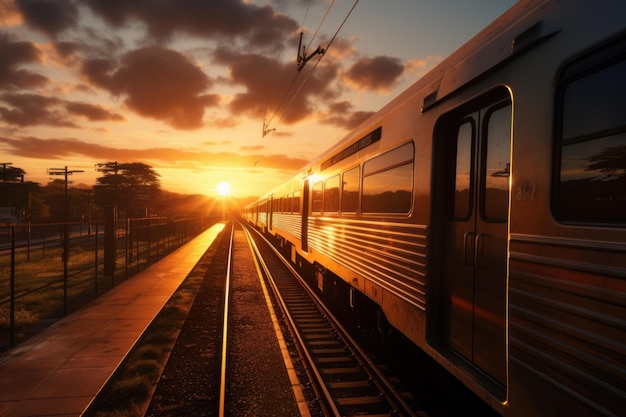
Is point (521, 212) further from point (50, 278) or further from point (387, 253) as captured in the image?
point (50, 278)

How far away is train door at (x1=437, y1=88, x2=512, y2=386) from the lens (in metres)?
3.31

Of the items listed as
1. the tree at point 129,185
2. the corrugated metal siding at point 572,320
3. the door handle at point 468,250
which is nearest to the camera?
A: the corrugated metal siding at point 572,320

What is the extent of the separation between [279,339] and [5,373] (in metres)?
4.04

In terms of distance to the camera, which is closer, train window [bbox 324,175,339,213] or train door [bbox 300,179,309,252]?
train window [bbox 324,175,339,213]

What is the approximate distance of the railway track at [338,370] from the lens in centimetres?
519

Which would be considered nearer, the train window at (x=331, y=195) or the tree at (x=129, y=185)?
the train window at (x=331, y=195)

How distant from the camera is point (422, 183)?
4.52 meters

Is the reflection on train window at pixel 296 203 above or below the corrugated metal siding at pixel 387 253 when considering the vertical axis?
above

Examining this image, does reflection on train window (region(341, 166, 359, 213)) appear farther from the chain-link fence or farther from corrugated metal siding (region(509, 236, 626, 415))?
the chain-link fence

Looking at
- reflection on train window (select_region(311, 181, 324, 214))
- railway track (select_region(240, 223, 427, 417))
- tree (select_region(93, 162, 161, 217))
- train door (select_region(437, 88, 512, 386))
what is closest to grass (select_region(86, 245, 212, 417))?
railway track (select_region(240, 223, 427, 417))

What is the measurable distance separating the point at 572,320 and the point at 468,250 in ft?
4.43

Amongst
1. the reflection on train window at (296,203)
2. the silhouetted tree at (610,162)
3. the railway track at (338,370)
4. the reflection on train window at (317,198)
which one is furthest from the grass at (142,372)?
the reflection on train window at (296,203)

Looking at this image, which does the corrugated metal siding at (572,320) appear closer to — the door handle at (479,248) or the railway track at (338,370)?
the door handle at (479,248)

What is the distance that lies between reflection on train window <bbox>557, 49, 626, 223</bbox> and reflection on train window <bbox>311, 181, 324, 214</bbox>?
8.09 meters
